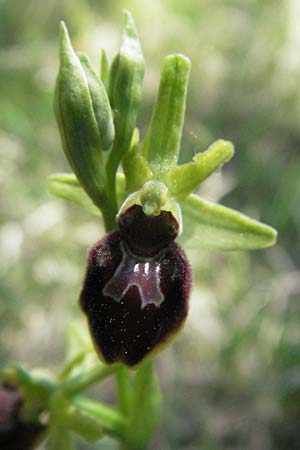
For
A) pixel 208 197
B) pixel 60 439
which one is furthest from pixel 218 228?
pixel 208 197

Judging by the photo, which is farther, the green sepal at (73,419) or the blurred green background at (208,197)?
the blurred green background at (208,197)

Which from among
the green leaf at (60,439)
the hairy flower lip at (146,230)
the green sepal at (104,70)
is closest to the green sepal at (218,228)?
the hairy flower lip at (146,230)

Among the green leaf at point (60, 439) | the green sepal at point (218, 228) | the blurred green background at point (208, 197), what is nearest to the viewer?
the green sepal at point (218, 228)

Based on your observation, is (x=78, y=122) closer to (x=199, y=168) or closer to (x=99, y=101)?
(x=99, y=101)

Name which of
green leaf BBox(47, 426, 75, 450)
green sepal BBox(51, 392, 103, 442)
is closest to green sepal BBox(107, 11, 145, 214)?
green sepal BBox(51, 392, 103, 442)

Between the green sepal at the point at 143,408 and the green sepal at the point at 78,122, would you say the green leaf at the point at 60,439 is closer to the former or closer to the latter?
the green sepal at the point at 143,408

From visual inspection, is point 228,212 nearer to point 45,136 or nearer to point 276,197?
point 276,197

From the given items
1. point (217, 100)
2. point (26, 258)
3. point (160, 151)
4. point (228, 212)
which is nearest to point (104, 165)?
point (160, 151)
